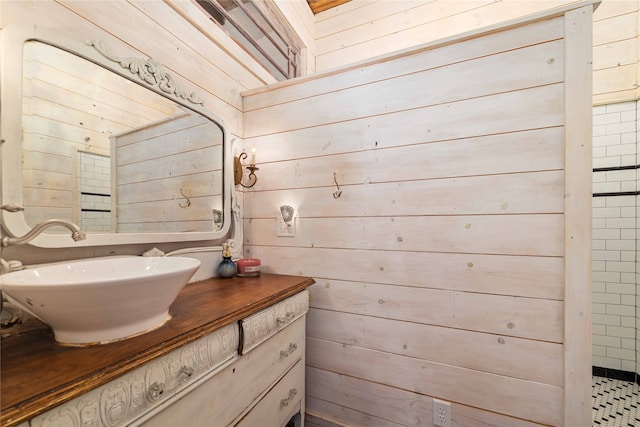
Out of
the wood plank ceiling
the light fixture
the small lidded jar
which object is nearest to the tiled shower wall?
the wood plank ceiling

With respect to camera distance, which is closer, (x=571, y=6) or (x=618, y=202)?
(x=571, y=6)

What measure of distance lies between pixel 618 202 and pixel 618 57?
43.0 inches

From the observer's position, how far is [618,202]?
6.83 ft

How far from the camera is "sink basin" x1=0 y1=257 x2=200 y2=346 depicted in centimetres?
53

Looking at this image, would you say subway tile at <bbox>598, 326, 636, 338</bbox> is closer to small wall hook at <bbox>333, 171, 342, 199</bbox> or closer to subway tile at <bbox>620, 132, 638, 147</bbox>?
subway tile at <bbox>620, 132, 638, 147</bbox>

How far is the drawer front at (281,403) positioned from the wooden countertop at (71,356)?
15.9 inches

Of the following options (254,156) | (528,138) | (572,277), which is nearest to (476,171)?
(528,138)

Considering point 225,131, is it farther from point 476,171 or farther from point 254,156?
point 476,171

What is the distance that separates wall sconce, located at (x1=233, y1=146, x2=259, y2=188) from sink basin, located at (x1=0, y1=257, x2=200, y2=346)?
0.98m

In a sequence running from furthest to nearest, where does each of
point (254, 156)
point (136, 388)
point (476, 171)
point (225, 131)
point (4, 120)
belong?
point (254, 156), point (225, 131), point (476, 171), point (4, 120), point (136, 388)

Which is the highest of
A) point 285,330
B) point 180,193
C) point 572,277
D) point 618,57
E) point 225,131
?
point 618,57

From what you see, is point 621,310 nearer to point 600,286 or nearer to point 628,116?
point 600,286

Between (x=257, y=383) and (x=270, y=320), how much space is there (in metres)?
0.23

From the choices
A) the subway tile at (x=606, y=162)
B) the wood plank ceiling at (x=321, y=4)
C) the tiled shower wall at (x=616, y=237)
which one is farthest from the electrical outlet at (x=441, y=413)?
the wood plank ceiling at (x=321, y=4)
